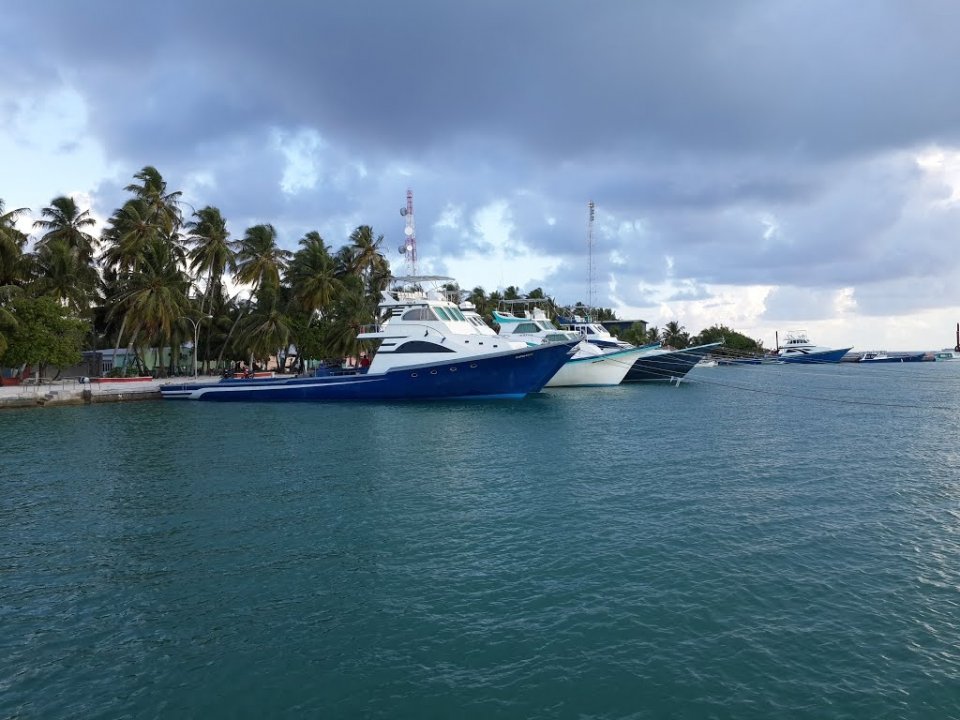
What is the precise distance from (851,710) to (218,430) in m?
25.1

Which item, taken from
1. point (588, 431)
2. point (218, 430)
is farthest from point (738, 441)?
point (218, 430)

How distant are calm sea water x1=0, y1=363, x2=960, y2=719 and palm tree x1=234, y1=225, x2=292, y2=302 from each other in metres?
39.6

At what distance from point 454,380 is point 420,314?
4454 mm

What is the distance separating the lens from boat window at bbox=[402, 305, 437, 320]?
121ft

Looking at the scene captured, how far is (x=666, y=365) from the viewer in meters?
53.5

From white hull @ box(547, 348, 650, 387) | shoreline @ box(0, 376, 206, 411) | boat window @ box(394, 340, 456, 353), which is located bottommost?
shoreline @ box(0, 376, 206, 411)

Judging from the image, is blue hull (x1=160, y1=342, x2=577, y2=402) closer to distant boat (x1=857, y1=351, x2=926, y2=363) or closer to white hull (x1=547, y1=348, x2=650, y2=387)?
white hull (x1=547, y1=348, x2=650, y2=387)

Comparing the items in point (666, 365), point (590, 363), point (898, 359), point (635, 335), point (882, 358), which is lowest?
point (666, 365)

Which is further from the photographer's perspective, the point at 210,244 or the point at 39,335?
the point at 210,244

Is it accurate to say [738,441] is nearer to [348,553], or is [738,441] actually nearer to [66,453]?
[348,553]

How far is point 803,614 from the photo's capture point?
8258 mm

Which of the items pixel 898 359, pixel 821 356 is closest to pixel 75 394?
pixel 821 356

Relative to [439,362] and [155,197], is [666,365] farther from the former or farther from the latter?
[155,197]

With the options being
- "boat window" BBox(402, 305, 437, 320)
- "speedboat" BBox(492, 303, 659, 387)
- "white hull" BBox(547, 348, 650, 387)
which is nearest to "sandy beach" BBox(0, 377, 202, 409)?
"boat window" BBox(402, 305, 437, 320)
